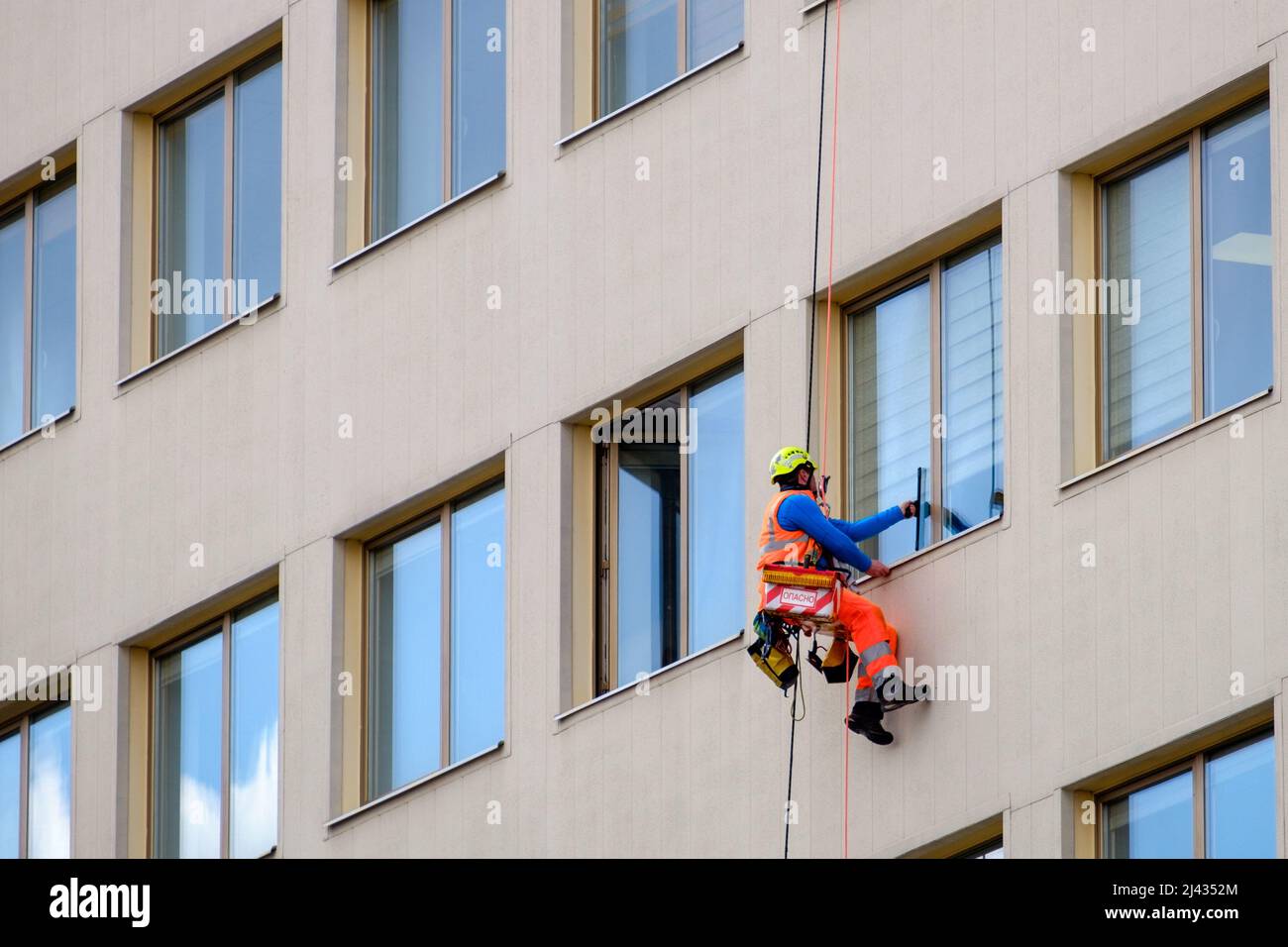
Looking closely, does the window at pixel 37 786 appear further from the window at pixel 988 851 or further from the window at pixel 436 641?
the window at pixel 988 851

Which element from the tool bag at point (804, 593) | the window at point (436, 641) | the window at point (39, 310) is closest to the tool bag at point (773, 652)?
the tool bag at point (804, 593)

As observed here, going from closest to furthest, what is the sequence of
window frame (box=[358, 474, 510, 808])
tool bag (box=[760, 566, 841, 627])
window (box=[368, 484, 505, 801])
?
1. tool bag (box=[760, 566, 841, 627])
2. window (box=[368, 484, 505, 801])
3. window frame (box=[358, 474, 510, 808])

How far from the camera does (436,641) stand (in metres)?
31.3

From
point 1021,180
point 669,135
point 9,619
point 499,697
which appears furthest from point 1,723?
point 1021,180

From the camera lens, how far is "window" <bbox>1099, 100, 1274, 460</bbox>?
84.5ft

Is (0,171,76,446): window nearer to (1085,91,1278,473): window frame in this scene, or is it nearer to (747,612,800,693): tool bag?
(747,612,800,693): tool bag

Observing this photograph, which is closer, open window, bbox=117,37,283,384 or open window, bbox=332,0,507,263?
open window, bbox=332,0,507,263

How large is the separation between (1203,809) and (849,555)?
294cm

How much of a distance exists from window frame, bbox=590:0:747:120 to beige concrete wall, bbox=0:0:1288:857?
204 millimetres

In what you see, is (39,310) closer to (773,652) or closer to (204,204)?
(204,204)

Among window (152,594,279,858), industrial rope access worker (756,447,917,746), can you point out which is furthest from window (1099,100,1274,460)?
window (152,594,279,858)

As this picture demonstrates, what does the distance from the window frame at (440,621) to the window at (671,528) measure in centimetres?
92

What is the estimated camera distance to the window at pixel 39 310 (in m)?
35.1

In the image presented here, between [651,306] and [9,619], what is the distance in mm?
7533
